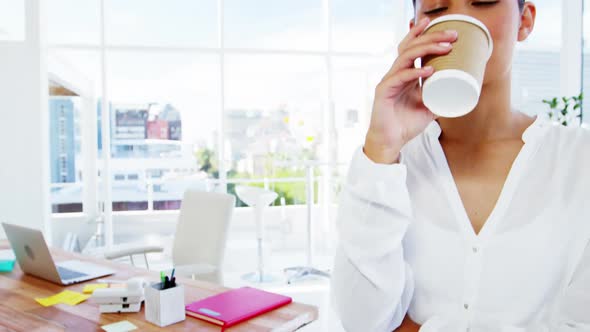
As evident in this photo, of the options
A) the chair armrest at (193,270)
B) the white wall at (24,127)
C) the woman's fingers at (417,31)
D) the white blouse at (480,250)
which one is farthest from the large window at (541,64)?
the white wall at (24,127)

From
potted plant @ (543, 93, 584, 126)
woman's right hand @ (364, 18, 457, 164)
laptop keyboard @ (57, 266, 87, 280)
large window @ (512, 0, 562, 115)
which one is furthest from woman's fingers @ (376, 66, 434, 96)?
large window @ (512, 0, 562, 115)

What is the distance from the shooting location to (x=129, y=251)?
286cm

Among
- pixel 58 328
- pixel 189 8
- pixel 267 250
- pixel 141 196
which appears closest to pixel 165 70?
pixel 189 8

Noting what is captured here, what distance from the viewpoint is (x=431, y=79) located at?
63 centimetres

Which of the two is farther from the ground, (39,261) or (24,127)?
(24,127)

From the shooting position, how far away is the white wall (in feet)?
15.5

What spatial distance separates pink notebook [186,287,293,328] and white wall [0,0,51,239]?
389 cm

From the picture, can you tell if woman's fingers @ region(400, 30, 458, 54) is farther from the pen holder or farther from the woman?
the pen holder

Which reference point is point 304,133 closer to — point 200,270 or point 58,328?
point 200,270

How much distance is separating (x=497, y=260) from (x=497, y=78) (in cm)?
29

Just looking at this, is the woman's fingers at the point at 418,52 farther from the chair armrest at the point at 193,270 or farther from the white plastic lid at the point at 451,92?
the chair armrest at the point at 193,270

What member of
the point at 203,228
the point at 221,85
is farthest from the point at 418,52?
the point at 221,85

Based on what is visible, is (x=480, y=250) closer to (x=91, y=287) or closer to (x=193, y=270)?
(x=91, y=287)

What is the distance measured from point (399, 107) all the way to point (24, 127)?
196 inches
